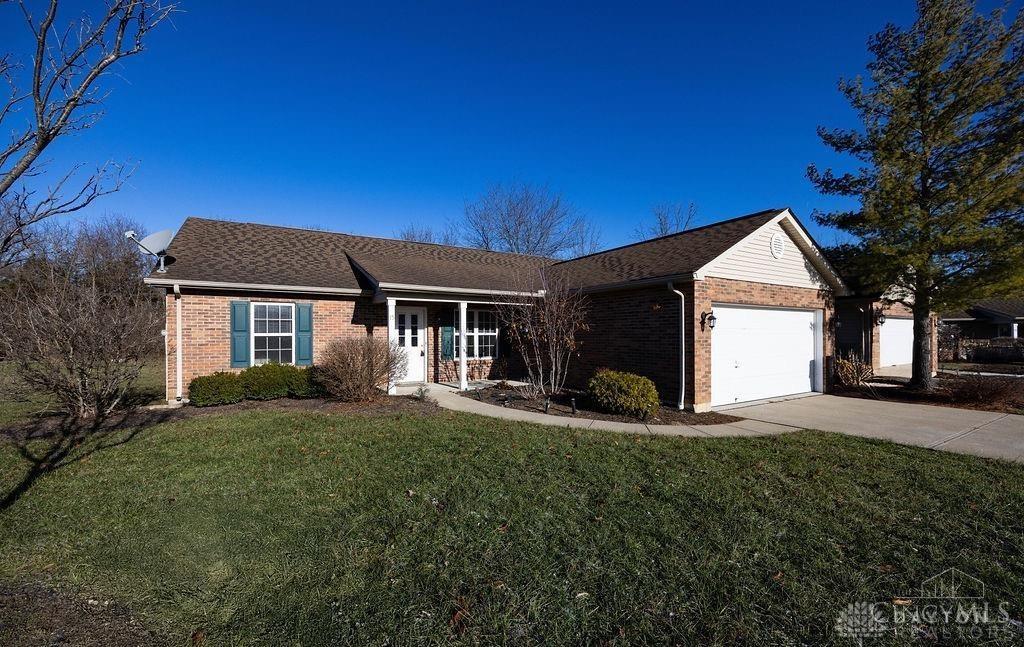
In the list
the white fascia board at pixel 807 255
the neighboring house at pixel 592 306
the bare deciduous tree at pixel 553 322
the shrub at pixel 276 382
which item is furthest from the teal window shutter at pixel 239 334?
the white fascia board at pixel 807 255

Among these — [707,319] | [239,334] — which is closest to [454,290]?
[239,334]

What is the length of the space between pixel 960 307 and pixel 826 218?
3.82 metres

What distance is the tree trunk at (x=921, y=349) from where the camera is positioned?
1195cm

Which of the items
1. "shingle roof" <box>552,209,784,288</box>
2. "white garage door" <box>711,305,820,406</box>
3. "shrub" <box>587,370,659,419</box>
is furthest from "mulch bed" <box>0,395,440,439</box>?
"white garage door" <box>711,305,820,406</box>

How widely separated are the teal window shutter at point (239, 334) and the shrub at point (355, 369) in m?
2.09

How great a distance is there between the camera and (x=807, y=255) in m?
11.7

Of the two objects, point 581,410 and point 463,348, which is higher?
point 463,348

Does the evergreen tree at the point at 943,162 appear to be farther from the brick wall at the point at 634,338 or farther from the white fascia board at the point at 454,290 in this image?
the white fascia board at the point at 454,290

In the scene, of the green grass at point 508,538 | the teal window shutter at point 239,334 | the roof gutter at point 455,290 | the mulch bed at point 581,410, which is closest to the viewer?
the green grass at point 508,538

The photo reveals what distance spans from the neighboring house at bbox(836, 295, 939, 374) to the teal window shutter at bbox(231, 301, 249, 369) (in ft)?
59.2

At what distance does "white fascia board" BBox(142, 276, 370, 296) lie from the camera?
31.4 ft

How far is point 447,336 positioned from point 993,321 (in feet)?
107

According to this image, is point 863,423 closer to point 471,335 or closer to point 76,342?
point 471,335

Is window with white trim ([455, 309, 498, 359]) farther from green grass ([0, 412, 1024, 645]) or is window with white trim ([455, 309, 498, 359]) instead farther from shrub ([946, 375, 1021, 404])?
shrub ([946, 375, 1021, 404])
